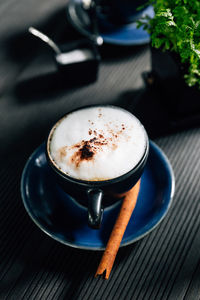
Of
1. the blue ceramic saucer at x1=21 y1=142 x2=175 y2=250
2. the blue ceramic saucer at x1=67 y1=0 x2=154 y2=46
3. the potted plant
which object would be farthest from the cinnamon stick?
the blue ceramic saucer at x1=67 y1=0 x2=154 y2=46

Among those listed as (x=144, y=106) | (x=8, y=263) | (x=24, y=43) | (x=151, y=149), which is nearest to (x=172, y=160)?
(x=151, y=149)

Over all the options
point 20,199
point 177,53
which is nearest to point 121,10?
point 177,53

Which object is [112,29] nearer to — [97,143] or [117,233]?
[97,143]

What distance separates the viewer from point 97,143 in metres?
0.57

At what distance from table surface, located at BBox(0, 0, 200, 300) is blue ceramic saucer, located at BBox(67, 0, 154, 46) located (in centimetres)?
4

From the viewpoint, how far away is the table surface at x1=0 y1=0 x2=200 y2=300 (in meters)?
0.54

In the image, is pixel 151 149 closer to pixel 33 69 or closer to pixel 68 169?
pixel 68 169

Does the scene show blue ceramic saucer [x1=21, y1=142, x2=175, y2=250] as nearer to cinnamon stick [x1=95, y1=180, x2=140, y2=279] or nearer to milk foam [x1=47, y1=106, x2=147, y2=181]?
cinnamon stick [x1=95, y1=180, x2=140, y2=279]

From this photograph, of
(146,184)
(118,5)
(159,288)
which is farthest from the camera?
(118,5)

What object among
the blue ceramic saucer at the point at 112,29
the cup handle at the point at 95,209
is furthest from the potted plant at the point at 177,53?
the cup handle at the point at 95,209

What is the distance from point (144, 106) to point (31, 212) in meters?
0.46

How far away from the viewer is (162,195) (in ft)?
2.05

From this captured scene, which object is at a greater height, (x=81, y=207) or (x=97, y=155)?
(x=97, y=155)

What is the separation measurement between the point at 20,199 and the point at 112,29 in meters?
0.69
